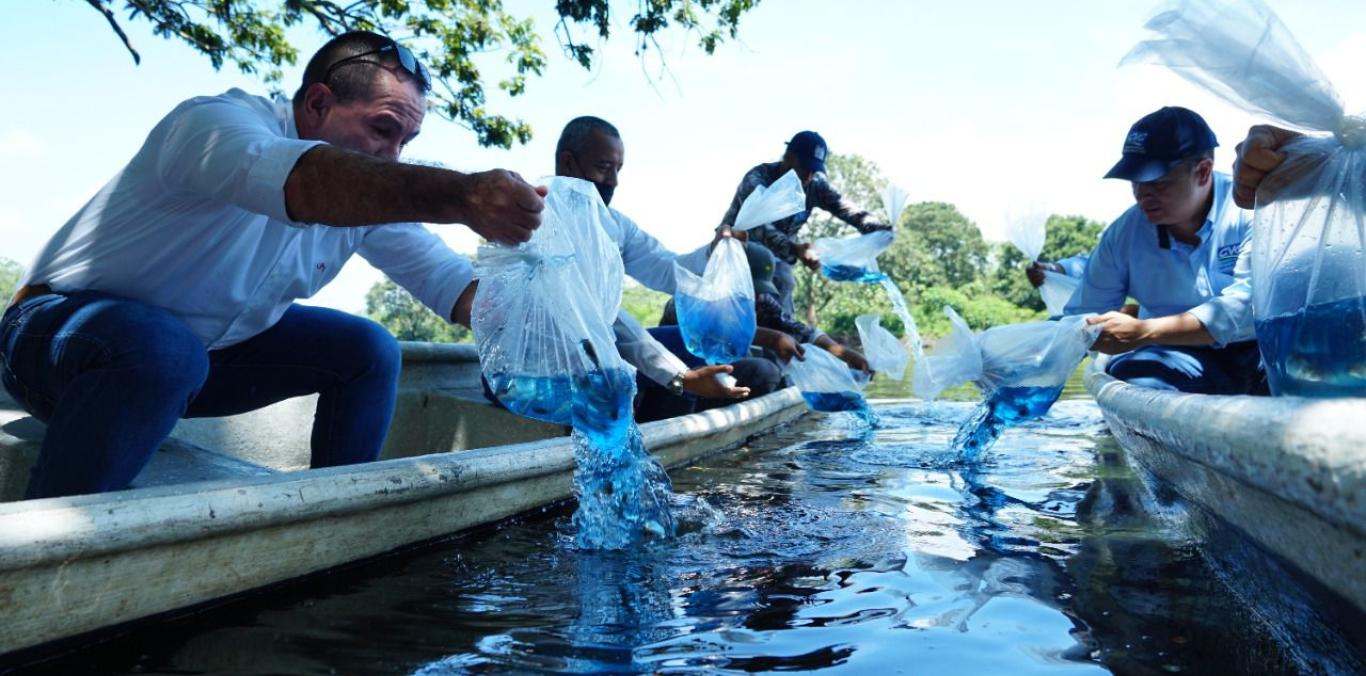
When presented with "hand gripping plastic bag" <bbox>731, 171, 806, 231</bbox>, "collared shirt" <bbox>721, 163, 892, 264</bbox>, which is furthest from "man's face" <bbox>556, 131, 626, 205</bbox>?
"collared shirt" <bbox>721, 163, 892, 264</bbox>

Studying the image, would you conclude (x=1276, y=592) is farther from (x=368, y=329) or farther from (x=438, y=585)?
(x=368, y=329)

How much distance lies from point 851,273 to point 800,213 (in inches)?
21.1

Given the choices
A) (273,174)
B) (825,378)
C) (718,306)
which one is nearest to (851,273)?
(825,378)

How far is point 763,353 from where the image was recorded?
19.8 ft

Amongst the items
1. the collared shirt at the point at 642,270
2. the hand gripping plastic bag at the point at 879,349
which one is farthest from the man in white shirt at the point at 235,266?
the hand gripping plastic bag at the point at 879,349

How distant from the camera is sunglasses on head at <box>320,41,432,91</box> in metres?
2.24

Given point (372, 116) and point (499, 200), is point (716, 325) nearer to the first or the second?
point (372, 116)

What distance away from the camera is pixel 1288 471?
1.13 metres

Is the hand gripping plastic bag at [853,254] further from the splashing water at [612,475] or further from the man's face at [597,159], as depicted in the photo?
the splashing water at [612,475]

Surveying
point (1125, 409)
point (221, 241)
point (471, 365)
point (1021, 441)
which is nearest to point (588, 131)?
point (471, 365)

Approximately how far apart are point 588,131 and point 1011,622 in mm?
2789

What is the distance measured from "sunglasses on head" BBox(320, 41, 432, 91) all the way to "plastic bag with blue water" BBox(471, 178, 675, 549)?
1.30ft

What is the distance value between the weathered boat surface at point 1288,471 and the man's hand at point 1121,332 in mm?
1013

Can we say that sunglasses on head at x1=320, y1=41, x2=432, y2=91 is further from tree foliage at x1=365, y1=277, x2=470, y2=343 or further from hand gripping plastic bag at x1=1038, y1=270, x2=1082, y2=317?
tree foliage at x1=365, y1=277, x2=470, y2=343
